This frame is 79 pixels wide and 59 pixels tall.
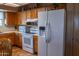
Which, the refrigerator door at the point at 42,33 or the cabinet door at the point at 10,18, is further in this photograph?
the cabinet door at the point at 10,18

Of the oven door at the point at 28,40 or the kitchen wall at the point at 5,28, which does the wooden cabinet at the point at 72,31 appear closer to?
the oven door at the point at 28,40

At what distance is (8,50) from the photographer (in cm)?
153

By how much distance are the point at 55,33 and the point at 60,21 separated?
298mm

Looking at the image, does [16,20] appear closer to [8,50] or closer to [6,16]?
[6,16]

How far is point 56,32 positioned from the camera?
8.53 feet

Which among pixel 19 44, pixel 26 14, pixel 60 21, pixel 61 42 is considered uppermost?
pixel 26 14

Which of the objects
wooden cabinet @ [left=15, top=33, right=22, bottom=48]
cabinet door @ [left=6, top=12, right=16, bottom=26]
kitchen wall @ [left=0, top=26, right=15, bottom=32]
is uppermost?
cabinet door @ [left=6, top=12, right=16, bottom=26]

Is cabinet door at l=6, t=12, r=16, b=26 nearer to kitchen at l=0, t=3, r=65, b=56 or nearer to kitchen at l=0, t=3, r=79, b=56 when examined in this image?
kitchen at l=0, t=3, r=65, b=56

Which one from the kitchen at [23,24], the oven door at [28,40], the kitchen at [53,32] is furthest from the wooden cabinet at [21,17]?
the oven door at [28,40]

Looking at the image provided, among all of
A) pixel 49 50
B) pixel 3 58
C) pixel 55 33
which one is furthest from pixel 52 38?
pixel 3 58

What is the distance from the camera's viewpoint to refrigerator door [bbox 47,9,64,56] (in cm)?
250

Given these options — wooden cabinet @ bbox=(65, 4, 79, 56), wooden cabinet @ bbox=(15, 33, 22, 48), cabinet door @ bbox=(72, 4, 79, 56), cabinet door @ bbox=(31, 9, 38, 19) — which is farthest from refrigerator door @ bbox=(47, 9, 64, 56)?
wooden cabinet @ bbox=(15, 33, 22, 48)

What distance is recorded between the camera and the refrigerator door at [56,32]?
2.50m

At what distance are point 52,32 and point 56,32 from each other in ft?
0.36
